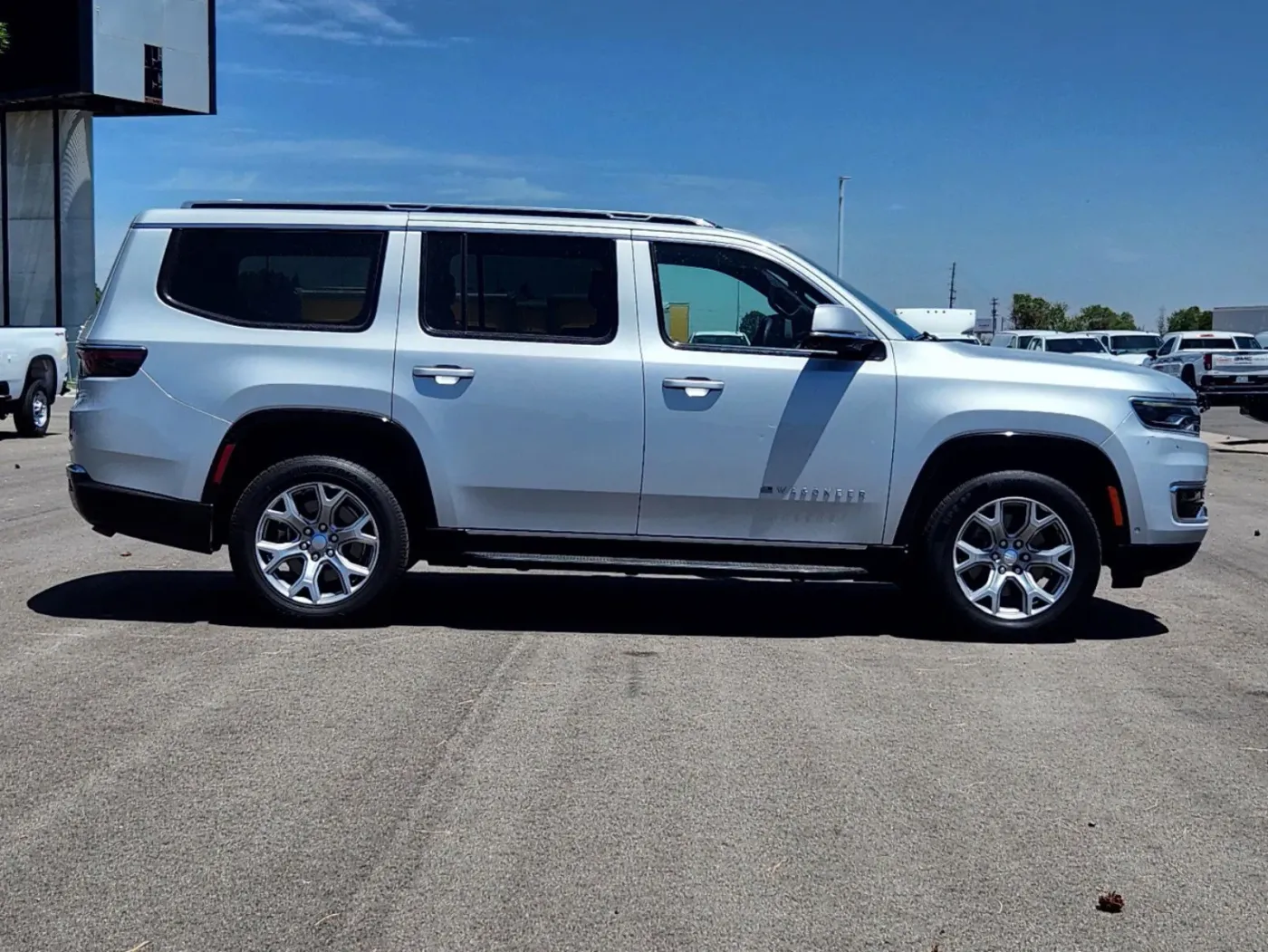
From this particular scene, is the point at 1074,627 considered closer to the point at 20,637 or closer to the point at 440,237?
the point at 440,237

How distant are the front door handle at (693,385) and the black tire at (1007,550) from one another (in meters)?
1.29

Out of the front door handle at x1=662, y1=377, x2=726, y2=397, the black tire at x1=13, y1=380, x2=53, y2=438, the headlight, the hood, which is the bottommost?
the black tire at x1=13, y1=380, x2=53, y2=438

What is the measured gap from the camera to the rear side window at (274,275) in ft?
24.0

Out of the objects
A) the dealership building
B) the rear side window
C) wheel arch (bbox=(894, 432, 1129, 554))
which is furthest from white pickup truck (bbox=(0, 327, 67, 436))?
the dealership building

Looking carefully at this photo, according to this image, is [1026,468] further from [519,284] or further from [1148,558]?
[519,284]

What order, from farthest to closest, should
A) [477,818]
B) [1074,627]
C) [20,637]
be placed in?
[1074,627], [20,637], [477,818]

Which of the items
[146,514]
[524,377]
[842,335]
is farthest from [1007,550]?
[146,514]

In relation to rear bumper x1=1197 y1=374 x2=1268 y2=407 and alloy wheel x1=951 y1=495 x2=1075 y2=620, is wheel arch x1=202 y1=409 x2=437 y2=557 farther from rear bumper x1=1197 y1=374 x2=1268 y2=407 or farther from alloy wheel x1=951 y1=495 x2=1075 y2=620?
rear bumper x1=1197 y1=374 x2=1268 y2=407

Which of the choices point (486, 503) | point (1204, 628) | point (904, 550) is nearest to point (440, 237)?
point (486, 503)

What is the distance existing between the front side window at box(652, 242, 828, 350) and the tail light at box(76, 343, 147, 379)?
8.72 feet

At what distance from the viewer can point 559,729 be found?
5598mm

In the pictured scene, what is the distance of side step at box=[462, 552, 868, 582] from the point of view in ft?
23.5

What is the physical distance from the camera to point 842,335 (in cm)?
705

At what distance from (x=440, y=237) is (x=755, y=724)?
3.11 metres
